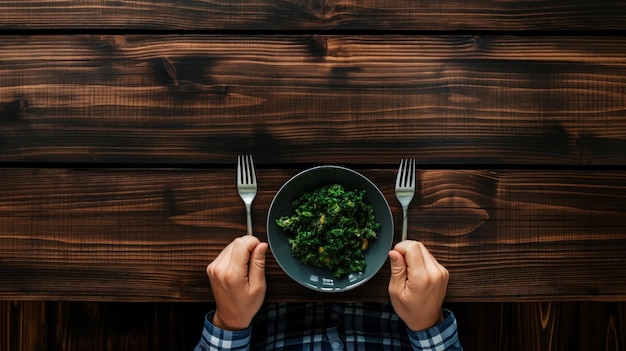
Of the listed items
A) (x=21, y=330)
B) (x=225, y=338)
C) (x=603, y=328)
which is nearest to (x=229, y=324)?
(x=225, y=338)

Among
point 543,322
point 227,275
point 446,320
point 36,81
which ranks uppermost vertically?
point 36,81

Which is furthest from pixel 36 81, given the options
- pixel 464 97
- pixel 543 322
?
pixel 543 322

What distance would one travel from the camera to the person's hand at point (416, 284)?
3.08 ft

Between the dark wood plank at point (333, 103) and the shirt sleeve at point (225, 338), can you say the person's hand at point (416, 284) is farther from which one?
the shirt sleeve at point (225, 338)

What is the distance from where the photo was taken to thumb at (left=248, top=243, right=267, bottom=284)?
967mm

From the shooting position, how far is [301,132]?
1.01m

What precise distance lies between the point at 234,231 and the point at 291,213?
13 cm

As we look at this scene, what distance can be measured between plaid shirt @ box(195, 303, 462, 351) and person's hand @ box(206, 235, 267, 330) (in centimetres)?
11

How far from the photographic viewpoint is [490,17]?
1.01 m

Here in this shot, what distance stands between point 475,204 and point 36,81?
3.14 ft

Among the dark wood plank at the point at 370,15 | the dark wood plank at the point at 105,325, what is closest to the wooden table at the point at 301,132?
the dark wood plank at the point at 370,15

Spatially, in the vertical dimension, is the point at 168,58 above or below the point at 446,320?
above

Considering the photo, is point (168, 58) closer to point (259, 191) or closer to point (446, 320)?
point (259, 191)

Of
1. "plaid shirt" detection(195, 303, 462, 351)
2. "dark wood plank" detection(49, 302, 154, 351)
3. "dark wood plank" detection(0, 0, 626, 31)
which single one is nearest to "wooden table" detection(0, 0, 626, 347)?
"dark wood plank" detection(0, 0, 626, 31)
